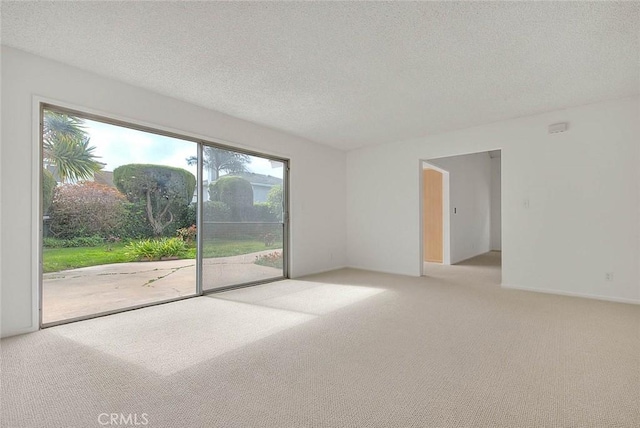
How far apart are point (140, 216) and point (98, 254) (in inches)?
23.0

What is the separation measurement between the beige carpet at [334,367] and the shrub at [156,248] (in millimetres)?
714

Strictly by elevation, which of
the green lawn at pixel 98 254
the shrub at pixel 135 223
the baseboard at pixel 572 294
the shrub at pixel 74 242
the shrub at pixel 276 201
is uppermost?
the shrub at pixel 276 201

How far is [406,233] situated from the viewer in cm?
550

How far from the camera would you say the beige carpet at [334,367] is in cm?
154

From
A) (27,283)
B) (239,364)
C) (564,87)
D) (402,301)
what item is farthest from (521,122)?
(27,283)

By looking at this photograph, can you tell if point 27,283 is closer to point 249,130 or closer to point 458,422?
point 249,130

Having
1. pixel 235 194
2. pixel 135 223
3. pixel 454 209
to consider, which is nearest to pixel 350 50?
pixel 235 194

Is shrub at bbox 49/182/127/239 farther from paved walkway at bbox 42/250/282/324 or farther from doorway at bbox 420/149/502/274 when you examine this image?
doorway at bbox 420/149/502/274

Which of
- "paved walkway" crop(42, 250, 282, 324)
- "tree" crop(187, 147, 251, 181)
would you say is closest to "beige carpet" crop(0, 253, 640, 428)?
"paved walkway" crop(42, 250, 282, 324)

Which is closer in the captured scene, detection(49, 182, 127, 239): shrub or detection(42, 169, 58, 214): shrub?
detection(42, 169, 58, 214): shrub

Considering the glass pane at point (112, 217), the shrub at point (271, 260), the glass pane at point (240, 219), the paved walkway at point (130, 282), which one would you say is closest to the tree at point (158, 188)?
the glass pane at point (112, 217)

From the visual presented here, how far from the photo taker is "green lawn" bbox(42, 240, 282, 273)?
2.95 metres

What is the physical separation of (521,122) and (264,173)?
391 cm

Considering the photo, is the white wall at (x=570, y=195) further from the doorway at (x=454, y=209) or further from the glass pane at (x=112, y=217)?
the glass pane at (x=112, y=217)
